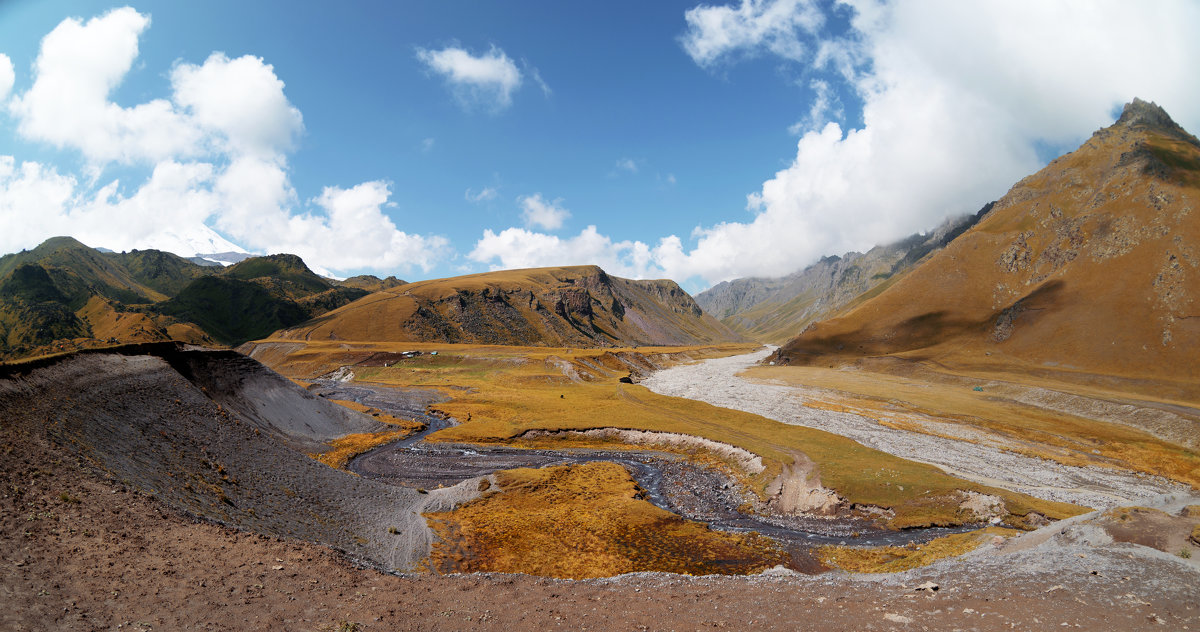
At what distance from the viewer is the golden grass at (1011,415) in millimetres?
54250

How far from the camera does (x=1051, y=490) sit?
40.7m

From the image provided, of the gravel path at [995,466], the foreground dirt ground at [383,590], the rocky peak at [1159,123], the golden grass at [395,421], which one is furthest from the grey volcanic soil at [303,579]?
the rocky peak at [1159,123]

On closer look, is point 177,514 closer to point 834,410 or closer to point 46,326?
point 834,410

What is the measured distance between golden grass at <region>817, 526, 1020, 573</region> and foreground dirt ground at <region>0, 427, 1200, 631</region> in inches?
152

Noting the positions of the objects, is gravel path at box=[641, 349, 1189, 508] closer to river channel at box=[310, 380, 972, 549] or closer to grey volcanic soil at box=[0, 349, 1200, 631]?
river channel at box=[310, 380, 972, 549]

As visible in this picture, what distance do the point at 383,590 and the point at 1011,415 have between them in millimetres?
96346

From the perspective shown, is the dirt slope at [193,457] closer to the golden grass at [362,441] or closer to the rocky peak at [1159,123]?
the golden grass at [362,441]

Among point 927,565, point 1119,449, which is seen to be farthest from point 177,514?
point 1119,449

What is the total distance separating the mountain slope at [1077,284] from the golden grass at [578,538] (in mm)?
135847

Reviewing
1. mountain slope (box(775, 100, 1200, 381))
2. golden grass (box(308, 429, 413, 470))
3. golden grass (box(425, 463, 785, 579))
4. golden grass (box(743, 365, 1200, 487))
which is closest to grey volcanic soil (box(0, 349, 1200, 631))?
golden grass (box(425, 463, 785, 579))

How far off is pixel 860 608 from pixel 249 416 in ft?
175

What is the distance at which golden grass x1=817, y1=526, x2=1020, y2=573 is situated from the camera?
25.9 m

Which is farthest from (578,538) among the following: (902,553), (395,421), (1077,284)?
(1077,284)

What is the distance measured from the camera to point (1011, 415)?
255 ft
